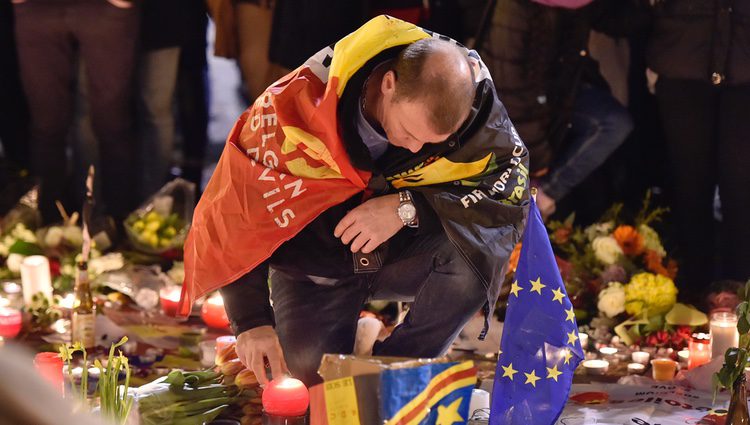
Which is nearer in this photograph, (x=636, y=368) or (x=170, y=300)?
(x=636, y=368)

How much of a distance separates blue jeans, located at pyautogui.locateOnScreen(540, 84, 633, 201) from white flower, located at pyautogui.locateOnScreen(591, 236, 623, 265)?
36cm

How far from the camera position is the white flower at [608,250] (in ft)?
11.6

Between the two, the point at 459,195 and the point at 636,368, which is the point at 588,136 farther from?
the point at 459,195

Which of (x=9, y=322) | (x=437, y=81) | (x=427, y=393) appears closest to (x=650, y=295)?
(x=437, y=81)

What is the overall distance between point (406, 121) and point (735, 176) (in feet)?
5.67

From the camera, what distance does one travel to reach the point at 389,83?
2.24 metres

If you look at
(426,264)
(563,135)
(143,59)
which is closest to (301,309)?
(426,264)

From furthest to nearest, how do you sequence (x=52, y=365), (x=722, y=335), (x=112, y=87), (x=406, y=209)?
(x=112, y=87)
(x=722, y=335)
(x=52, y=365)
(x=406, y=209)

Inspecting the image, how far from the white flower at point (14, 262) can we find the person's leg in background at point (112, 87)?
53 centimetres

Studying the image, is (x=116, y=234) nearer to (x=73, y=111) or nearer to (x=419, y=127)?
(x=73, y=111)

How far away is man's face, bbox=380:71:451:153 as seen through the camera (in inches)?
86.6

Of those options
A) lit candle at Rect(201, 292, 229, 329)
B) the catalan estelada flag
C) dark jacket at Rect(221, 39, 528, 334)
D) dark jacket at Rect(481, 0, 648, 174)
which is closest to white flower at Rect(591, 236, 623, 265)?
dark jacket at Rect(481, 0, 648, 174)

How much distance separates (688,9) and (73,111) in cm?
243

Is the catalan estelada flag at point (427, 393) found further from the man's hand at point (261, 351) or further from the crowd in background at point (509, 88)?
the crowd in background at point (509, 88)
